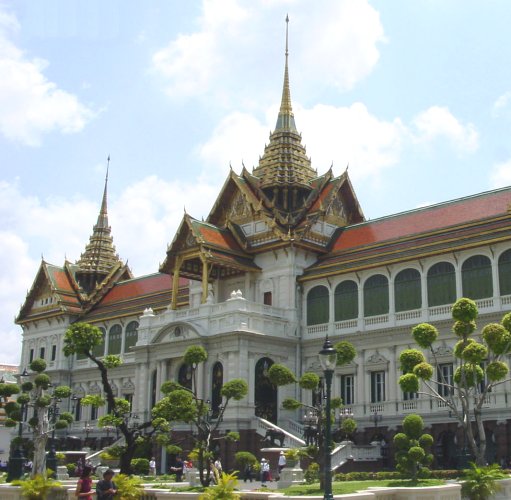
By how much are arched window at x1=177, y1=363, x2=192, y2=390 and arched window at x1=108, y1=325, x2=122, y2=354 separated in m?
12.5

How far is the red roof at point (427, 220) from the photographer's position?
40469 millimetres

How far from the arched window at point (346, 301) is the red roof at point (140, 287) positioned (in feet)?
46.8

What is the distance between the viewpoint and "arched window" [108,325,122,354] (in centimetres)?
5628

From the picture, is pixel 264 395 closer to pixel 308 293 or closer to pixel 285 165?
pixel 308 293

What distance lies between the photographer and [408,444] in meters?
25.1

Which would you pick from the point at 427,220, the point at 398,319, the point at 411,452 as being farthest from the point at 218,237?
the point at 411,452

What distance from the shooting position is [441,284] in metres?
38.9

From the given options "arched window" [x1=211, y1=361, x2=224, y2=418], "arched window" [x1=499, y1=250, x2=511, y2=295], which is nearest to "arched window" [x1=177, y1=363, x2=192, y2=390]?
"arched window" [x1=211, y1=361, x2=224, y2=418]

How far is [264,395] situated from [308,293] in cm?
620

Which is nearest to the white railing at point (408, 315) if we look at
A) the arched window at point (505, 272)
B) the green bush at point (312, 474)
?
the arched window at point (505, 272)

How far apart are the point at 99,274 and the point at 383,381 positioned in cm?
3262

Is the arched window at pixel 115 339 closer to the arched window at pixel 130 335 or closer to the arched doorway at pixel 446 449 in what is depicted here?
the arched window at pixel 130 335

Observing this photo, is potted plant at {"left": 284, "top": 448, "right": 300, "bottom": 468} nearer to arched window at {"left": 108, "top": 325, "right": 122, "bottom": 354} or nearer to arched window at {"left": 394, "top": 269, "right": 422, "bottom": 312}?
arched window at {"left": 394, "top": 269, "right": 422, "bottom": 312}

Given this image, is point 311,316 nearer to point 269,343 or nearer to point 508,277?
point 269,343
